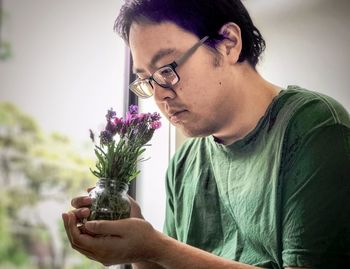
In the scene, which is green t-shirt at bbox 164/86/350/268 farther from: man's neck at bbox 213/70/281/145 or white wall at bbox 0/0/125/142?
white wall at bbox 0/0/125/142

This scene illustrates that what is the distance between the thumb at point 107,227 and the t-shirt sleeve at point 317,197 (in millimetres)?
353

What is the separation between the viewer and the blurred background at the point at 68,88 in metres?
1.13

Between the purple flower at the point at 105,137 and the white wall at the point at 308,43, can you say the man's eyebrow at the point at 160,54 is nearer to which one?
the purple flower at the point at 105,137

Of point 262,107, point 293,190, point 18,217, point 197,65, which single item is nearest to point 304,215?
point 293,190

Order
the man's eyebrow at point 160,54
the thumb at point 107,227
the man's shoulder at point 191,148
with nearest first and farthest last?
the thumb at point 107,227
the man's eyebrow at point 160,54
the man's shoulder at point 191,148

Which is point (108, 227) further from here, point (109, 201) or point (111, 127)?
point (111, 127)

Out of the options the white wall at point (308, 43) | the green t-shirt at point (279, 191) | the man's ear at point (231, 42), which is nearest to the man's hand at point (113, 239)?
the green t-shirt at point (279, 191)

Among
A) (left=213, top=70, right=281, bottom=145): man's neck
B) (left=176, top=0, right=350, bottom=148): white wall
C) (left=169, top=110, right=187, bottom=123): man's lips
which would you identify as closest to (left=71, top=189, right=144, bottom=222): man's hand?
(left=169, top=110, right=187, bottom=123): man's lips

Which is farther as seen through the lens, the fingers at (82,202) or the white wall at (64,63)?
the white wall at (64,63)

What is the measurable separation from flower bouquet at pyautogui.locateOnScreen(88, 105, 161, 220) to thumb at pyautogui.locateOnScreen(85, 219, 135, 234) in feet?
0.11

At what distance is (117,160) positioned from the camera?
2.72 feet

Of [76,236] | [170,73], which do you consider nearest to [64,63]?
[170,73]

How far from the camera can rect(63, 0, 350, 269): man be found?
2.71 feet

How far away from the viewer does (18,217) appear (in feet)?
3.72
